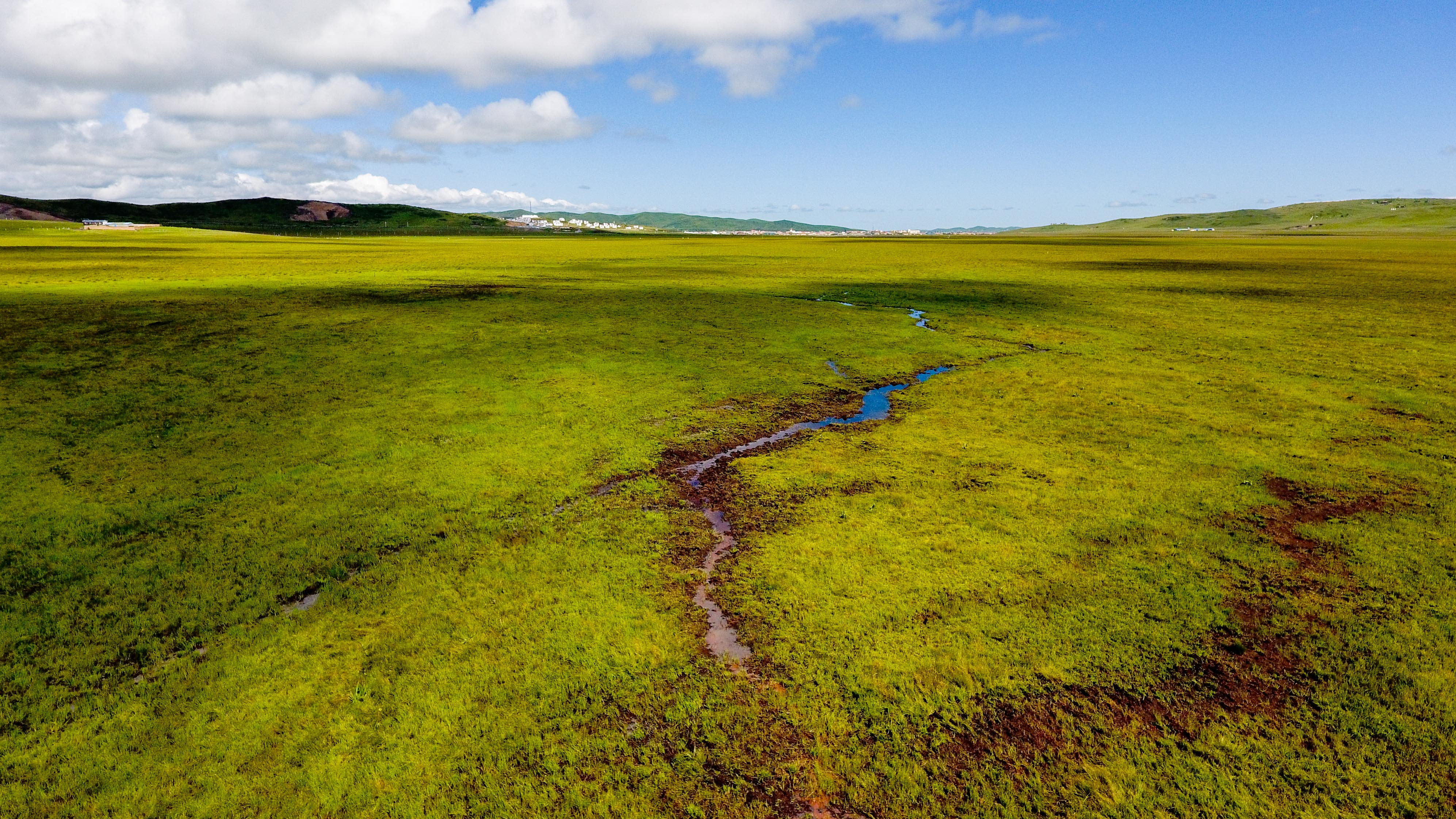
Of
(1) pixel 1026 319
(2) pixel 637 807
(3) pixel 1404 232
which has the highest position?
(3) pixel 1404 232

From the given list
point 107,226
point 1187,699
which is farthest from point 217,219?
point 1187,699

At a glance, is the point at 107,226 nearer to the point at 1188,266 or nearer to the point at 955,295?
the point at 955,295

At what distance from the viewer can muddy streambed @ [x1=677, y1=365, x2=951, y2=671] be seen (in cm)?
702

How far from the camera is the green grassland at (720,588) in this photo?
542 cm

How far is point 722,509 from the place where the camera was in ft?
33.7

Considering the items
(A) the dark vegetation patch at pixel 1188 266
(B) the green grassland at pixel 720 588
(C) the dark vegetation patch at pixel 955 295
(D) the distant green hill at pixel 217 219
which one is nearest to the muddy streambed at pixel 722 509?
(B) the green grassland at pixel 720 588

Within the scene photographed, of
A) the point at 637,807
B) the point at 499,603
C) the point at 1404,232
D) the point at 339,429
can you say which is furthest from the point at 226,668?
the point at 1404,232

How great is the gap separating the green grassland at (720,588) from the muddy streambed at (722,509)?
24cm

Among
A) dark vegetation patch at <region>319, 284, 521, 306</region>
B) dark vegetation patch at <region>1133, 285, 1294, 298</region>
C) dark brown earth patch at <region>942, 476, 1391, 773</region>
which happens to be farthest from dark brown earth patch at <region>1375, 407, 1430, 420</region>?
dark vegetation patch at <region>319, 284, 521, 306</region>

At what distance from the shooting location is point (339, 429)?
1316 cm

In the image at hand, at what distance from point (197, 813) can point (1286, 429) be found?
1799cm

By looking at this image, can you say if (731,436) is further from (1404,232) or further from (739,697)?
(1404,232)

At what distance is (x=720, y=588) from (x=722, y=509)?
2292 mm

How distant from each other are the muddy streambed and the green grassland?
244 mm
